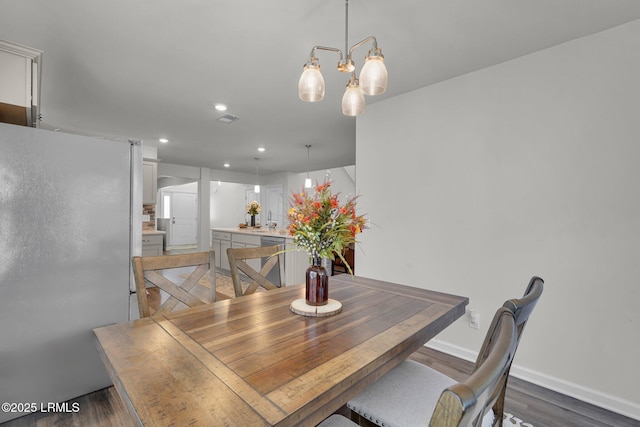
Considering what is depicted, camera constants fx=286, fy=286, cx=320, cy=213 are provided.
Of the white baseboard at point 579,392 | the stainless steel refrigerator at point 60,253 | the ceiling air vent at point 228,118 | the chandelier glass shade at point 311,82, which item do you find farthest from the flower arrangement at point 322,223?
the ceiling air vent at point 228,118

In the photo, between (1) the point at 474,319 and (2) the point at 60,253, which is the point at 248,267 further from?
(1) the point at 474,319

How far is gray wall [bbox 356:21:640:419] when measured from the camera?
1.83 m

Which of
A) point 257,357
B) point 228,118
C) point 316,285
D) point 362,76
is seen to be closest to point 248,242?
point 228,118

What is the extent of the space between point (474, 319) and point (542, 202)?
1071 mm

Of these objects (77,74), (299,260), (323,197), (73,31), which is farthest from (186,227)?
(323,197)

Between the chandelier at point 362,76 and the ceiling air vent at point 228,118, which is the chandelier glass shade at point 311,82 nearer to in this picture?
the chandelier at point 362,76

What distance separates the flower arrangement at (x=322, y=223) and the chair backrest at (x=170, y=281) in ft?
2.24

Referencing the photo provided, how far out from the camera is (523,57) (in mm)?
2186

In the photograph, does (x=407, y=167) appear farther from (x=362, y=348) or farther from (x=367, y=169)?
Answer: (x=362, y=348)

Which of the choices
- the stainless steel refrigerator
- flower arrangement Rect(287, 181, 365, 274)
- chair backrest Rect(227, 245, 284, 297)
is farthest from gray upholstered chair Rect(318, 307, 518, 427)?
the stainless steel refrigerator

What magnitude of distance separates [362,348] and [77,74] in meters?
3.18

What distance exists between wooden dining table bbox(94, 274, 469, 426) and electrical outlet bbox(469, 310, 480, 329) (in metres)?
1.08

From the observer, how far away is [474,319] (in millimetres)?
2402

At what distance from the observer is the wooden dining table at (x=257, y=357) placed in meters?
0.69
